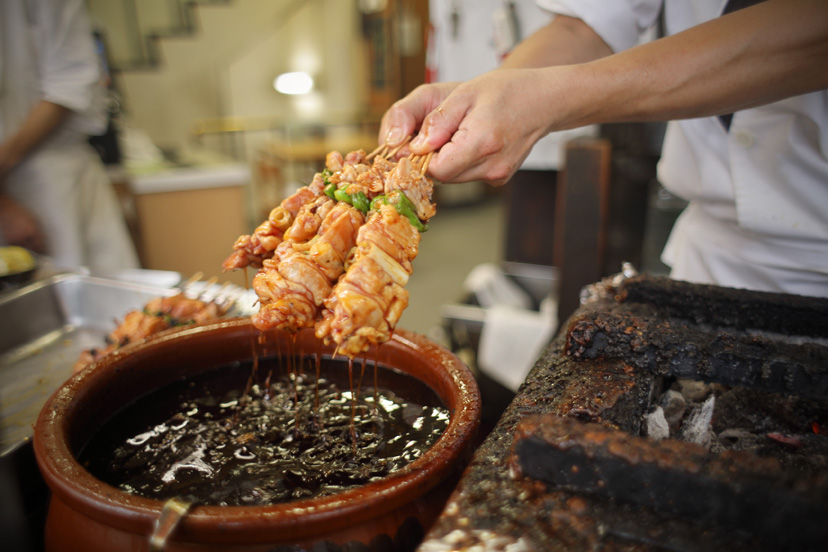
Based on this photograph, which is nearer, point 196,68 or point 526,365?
point 526,365

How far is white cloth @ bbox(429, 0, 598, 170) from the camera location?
4504mm

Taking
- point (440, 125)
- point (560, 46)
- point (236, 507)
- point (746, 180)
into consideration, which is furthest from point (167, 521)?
point (560, 46)

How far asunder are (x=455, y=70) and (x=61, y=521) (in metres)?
4.94

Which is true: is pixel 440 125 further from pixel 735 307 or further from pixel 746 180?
pixel 746 180

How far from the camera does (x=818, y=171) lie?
1.58 metres

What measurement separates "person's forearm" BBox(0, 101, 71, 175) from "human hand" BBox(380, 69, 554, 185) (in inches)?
124

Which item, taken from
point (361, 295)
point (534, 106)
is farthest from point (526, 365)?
point (361, 295)

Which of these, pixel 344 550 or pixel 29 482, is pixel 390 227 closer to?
pixel 344 550

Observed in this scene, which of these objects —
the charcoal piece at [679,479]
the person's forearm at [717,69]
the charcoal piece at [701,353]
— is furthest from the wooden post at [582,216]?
the charcoal piece at [679,479]

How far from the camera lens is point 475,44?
197 inches

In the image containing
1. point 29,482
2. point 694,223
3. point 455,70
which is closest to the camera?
point 29,482

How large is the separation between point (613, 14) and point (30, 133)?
340 centimetres

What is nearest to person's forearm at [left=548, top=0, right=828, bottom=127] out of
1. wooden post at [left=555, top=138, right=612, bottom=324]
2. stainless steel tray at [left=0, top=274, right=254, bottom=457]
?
stainless steel tray at [left=0, top=274, right=254, bottom=457]

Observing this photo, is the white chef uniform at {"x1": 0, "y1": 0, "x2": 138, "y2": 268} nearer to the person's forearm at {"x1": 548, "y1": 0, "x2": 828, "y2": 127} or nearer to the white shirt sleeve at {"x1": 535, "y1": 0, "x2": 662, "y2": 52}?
the white shirt sleeve at {"x1": 535, "y1": 0, "x2": 662, "y2": 52}
